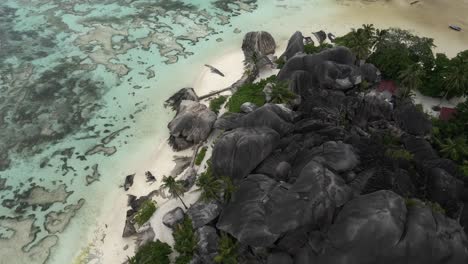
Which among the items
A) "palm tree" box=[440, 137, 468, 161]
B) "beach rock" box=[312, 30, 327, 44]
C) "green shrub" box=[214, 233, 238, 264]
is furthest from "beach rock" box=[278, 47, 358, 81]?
"green shrub" box=[214, 233, 238, 264]

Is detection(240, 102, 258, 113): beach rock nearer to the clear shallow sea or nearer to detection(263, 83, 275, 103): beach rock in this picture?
detection(263, 83, 275, 103): beach rock

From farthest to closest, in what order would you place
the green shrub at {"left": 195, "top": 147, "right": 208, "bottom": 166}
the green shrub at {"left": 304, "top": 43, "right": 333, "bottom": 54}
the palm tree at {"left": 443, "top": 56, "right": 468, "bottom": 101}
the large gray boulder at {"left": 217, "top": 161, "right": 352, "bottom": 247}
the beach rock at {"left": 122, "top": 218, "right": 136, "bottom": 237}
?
the green shrub at {"left": 304, "top": 43, "right": 333, "bottom": 54}, the palm tree at {"left": 443, "top": 56, "right": 468, "bottom": 101}, the green shrub at {"left": 195, "top": 147, "right": 208, "bottom": 166}, the beach rock at {"left": 122, "top": 218, "right": 136, "bottom": 237}, the large gray boulder at {"left": 217, "top": 161, "right": 352, "bottom": 247}

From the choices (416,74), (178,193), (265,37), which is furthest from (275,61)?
(178,193)

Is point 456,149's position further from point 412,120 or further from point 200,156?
point 200,156

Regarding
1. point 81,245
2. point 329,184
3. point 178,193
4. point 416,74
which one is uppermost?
point 416,74

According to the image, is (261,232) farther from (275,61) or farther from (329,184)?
(275,61)

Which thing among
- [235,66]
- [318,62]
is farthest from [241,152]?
[235,66]

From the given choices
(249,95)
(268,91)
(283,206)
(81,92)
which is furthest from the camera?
(81,92)
